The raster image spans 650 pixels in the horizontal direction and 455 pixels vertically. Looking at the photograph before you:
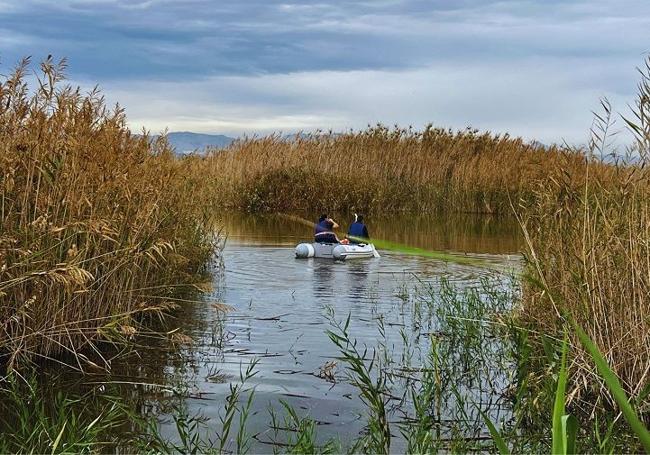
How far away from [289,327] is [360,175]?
20.0m

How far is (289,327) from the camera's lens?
29.5 feet

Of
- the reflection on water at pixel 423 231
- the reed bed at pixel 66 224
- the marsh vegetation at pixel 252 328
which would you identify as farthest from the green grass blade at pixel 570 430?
the reflection on water at pixel 423 231

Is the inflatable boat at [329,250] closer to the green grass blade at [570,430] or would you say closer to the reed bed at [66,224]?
the reed bed at [66,224]

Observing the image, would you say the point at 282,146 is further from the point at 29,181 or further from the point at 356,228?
the point at 29,181

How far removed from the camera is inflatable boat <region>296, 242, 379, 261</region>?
1567cm

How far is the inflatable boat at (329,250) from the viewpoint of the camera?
15.7 m

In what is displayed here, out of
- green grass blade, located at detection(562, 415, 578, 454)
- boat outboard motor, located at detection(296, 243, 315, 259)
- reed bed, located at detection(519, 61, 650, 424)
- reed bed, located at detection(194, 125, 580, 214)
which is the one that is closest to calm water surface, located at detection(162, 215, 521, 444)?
boat outboard motor, located at detection(296, 243, 315, 259)

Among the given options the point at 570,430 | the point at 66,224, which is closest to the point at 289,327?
the point at 66,224

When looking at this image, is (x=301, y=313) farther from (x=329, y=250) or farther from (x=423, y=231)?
(x=423, y=231)

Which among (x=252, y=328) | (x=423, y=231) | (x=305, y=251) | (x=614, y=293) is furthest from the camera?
(x=423, y=231)

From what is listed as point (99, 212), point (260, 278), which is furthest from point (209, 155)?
point (99, 212)

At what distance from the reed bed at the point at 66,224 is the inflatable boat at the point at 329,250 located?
745 cm

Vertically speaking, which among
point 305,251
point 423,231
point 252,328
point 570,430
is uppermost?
point 570,430

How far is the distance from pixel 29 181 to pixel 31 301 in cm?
121
